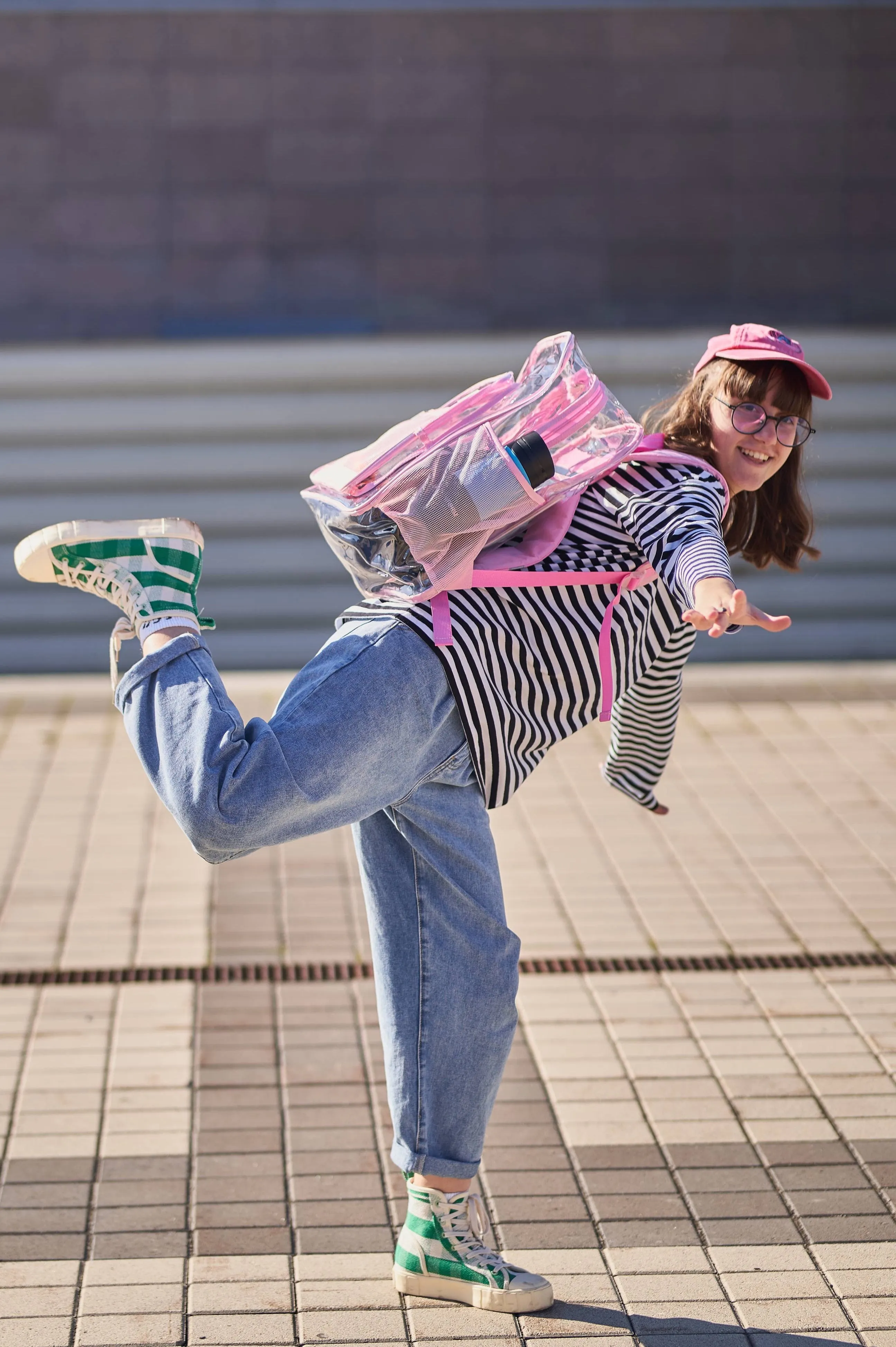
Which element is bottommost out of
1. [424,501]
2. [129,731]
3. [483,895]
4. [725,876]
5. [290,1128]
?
[725,876]

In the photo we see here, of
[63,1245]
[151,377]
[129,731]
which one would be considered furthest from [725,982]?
[151,377]

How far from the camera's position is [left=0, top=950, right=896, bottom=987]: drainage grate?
179 inches

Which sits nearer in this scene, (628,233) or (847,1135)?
(847,1135)

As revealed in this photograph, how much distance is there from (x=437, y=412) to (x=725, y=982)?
2.29 meters

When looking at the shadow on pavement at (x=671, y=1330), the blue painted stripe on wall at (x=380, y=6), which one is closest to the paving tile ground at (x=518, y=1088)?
the shadow on pavement at (x=671, y=1330)

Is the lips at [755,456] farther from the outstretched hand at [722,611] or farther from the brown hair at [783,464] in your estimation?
the outstretched hand at [722,611]

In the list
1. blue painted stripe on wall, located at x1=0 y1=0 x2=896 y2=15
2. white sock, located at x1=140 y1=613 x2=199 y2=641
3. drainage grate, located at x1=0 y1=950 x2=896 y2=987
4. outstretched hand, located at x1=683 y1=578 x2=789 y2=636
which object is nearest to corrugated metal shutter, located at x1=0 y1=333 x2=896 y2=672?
blue painted stripe on wall, located at x1=0 y1=0 x2=896 y2=15

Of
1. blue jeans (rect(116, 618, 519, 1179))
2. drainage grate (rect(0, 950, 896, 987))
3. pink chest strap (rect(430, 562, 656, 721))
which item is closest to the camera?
blue jeans (rect(116, 618, 519, 1179))

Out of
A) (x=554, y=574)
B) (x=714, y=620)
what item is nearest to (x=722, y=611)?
(x=714, y=620)

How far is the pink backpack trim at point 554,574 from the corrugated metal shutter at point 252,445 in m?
5.55

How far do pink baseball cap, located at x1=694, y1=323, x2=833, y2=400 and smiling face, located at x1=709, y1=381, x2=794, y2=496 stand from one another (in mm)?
57

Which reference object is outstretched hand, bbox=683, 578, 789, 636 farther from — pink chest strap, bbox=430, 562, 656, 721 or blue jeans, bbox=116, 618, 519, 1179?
blue jeans, bbox=116, 618, 519, 1179

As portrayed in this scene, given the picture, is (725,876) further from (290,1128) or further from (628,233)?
(628,233)

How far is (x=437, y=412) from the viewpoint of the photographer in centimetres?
280
